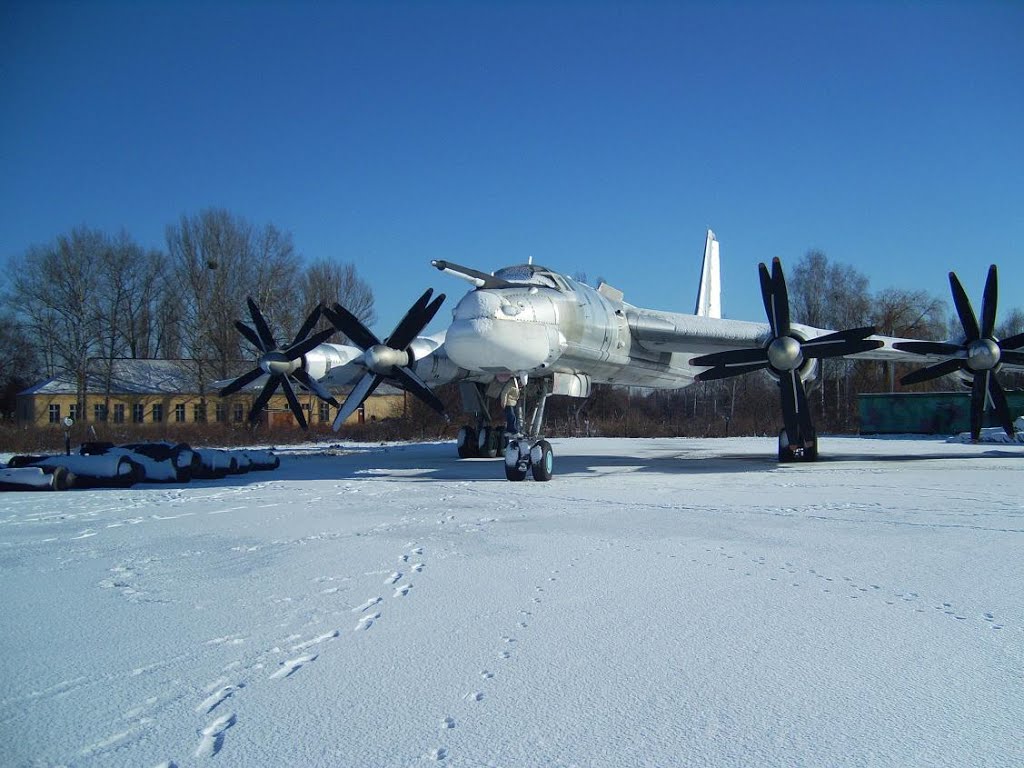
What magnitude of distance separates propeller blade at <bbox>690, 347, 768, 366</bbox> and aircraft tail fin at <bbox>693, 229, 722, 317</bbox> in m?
8.83

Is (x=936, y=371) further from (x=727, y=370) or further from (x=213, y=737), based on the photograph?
(x=213, y=737)

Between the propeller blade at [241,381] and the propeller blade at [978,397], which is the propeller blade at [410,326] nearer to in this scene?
the propeller blade at [241,381]

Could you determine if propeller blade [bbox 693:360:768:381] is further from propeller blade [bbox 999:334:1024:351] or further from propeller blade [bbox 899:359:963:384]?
propeller blade [bbox 999:334:1024:351]

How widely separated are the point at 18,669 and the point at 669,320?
1385 cm

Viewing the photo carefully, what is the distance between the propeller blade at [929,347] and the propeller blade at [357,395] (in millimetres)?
12030

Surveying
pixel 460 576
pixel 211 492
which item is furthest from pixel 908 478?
pixel 211 492

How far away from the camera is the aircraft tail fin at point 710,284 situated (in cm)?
2377

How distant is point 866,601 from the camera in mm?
4488

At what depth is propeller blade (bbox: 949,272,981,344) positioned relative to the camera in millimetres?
16797

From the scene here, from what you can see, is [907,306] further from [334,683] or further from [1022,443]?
[334,683]

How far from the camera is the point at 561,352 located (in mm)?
12914

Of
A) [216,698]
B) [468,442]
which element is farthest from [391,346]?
[216,698]

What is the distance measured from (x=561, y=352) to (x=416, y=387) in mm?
3167

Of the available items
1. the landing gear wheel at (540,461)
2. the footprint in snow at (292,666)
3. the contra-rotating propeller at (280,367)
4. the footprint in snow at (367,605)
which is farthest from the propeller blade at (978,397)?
the footprint in snow at (292,666)
